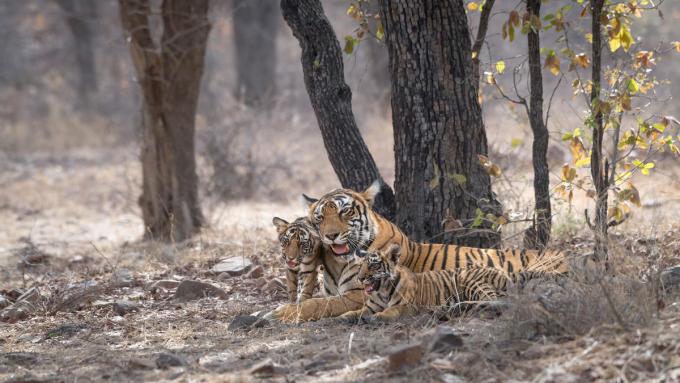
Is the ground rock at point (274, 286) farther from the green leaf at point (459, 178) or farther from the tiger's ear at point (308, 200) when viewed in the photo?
the green leaf at point (459, 178)

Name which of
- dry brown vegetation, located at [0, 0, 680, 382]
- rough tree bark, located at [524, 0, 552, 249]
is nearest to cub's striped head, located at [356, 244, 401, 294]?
dry brown vegetation, located at [0, 0, 680, 382]

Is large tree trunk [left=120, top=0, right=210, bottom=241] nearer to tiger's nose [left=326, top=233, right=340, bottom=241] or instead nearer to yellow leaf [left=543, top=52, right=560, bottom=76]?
tiger's nose [left=326, top=233, right=340, bottom=241]

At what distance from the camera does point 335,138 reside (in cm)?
756

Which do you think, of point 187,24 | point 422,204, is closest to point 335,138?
point 422,204

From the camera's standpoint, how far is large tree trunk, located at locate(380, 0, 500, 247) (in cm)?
675

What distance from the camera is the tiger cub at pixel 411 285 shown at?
5.73m

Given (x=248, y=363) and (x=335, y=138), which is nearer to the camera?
(x=248, y=363)

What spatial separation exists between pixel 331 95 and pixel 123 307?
7.78ft

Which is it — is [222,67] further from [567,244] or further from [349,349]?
[349,349]

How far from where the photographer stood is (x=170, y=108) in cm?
1084

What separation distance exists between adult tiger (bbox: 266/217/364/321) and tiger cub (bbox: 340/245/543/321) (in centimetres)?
21

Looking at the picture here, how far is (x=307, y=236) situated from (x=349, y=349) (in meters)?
1.69

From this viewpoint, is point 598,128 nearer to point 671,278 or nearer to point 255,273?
point 671,278

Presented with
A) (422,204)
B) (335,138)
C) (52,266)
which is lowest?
(52,266)
